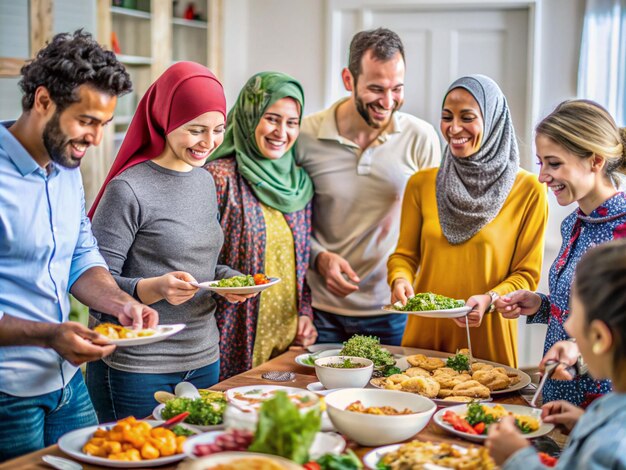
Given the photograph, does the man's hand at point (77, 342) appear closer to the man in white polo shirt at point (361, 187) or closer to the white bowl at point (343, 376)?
the white bowl at point (343, 376)

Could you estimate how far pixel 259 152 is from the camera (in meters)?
2.86

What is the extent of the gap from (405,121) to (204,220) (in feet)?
3.50

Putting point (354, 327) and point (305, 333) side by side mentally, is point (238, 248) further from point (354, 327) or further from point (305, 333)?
point (354, 327)

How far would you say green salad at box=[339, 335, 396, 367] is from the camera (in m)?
2.35

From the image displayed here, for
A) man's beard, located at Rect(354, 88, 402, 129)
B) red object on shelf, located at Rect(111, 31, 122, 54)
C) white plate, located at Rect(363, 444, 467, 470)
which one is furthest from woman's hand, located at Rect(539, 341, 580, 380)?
red object on shelf, located at Rect(111, 31, 122, 54)

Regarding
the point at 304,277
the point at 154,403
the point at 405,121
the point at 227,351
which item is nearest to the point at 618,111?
the point at 405,121

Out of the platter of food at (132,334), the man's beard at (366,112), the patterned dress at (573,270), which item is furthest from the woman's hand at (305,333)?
the platter of food at (132,334)

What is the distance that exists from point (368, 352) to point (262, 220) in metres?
0.71

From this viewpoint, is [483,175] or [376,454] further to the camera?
[483,175]

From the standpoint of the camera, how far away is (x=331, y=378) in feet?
6.98

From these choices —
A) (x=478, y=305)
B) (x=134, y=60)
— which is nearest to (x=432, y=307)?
(x=478, y=305)

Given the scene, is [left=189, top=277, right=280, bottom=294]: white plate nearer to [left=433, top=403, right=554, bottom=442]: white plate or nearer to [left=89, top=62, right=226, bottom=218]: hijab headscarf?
[left=89, top=62, right=226, bottom=218]: hijab headscarf

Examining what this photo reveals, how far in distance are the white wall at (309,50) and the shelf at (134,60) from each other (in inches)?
28.6

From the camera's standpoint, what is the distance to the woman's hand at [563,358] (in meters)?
1.84
